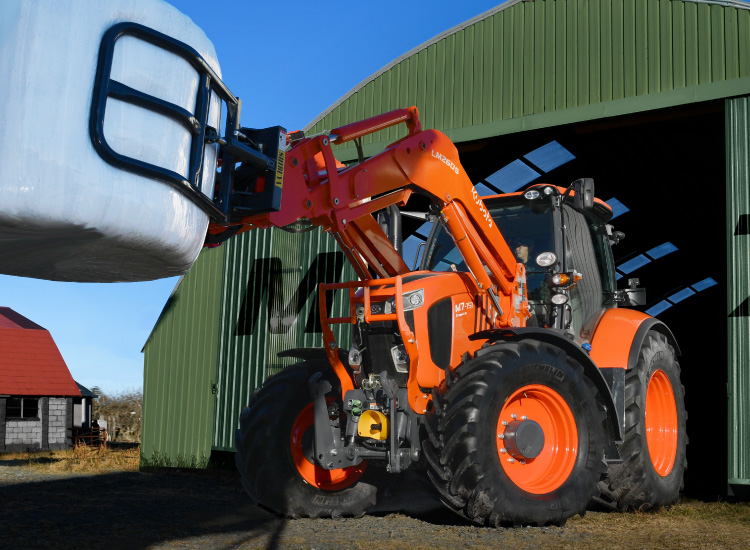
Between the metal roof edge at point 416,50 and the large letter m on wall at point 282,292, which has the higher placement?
the metal roof edge at point 416,50

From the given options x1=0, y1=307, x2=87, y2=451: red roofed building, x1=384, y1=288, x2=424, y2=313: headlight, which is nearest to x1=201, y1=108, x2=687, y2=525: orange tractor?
x1=384, y1=288, x2=424, y2=313: headlight

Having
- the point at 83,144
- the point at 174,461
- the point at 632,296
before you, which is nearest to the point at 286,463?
the point at 632,296

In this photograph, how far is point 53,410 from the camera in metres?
27.8

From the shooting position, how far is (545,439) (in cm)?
602

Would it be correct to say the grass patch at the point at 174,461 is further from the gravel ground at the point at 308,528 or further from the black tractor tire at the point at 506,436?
the black tractor tire at the point at 506,436

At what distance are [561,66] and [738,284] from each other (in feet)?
12.1

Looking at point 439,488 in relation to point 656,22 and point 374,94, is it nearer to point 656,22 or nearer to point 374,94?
point 656,22

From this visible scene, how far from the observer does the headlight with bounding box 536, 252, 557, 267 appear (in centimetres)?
654

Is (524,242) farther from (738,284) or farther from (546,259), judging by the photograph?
(738,284)

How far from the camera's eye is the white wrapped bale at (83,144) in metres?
2.47

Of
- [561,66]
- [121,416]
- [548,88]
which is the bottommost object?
[121,416]

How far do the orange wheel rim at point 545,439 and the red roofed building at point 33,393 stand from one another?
24.0 m

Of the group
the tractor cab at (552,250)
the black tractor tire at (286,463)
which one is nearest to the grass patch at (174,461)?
the black tractor tire at (286,463)

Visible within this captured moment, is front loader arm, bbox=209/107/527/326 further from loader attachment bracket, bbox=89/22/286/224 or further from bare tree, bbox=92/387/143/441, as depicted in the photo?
bare tree, bbox=92/387/143/441
